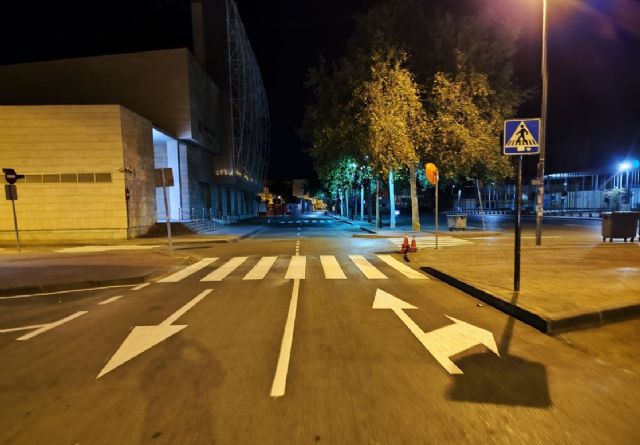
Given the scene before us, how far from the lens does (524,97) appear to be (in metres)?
25.3

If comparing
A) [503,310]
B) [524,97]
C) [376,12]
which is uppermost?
[376,12]

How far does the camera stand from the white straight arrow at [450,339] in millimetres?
4973

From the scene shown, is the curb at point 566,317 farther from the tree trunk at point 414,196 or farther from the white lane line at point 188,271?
the tree trunk at point 414,196

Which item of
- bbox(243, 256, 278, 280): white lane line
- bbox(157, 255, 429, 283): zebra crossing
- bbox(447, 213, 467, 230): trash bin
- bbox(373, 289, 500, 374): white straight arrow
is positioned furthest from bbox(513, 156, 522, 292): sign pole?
bbox(447, 213, 467, 230): trash bin

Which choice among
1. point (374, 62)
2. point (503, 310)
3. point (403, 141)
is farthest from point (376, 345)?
point (374, 62)

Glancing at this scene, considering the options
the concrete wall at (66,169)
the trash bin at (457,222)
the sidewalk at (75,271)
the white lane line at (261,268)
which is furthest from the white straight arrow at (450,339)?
the concrete wall at (66,169)

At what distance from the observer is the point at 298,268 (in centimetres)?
1212

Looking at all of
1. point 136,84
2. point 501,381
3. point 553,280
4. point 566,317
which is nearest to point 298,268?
point 553,280

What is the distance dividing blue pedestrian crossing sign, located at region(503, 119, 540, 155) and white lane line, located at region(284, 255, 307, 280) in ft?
18.8

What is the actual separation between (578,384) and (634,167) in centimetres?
5249

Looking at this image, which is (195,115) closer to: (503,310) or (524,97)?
(524,97)

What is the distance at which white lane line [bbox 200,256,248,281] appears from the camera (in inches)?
423

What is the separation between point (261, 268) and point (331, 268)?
2.13m

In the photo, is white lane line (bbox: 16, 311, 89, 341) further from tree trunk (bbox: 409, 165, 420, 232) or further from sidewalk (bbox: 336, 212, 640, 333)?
tree trunk (bbox: 409, 165, 420, 232)
